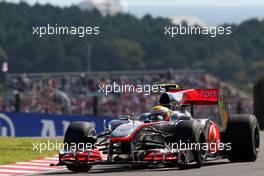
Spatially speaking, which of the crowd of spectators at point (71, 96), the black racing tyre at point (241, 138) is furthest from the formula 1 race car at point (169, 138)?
the crowd of spectators at point (71, 96)

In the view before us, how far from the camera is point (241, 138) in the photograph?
17531 mm

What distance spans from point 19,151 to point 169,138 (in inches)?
244

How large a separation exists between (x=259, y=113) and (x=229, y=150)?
13035mm

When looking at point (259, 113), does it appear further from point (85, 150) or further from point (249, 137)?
point (85, 150)

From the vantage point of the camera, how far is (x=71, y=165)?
16.1m

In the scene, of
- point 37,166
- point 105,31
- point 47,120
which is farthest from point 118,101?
point 105,31

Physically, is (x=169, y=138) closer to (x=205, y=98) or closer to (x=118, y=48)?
→ (x=205, y=98)

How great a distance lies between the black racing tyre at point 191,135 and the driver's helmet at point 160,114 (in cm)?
75

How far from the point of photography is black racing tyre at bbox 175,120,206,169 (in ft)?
52.5

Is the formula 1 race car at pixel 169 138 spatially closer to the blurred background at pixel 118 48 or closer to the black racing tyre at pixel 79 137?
the black racing tyre at pixel 79 137

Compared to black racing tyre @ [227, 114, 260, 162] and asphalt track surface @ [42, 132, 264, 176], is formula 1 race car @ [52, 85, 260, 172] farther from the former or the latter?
asphalt track surface @ [42, 132, 264, 176]

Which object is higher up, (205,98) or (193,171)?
(205,98)

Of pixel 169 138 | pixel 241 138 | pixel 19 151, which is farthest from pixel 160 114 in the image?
pixel 19 151

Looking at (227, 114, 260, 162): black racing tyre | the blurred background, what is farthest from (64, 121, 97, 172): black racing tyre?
the blurred background
